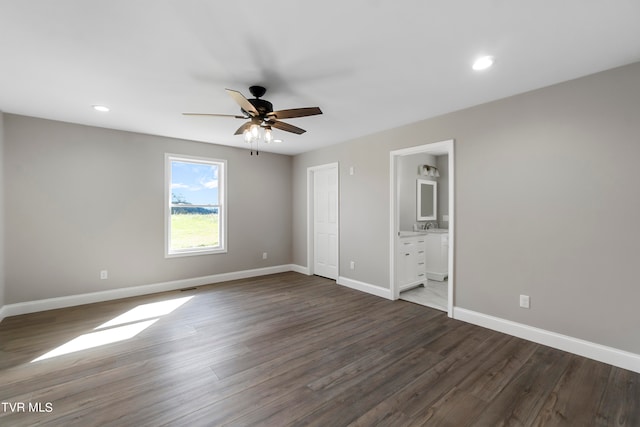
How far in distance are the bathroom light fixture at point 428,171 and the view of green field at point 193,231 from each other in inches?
166

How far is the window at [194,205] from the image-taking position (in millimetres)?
4773

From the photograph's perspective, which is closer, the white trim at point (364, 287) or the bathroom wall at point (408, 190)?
the white trim at point (364, 287)

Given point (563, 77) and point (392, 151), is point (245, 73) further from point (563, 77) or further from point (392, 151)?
point (563, 77)

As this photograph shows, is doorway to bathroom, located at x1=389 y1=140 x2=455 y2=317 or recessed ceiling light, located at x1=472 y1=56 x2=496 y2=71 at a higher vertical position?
recessed ceiling light, located at x1=472 y1=56 x2=496 y2=71

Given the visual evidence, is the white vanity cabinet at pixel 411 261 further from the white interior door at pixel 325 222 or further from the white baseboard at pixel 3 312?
the white baseboard at pixel 3 312

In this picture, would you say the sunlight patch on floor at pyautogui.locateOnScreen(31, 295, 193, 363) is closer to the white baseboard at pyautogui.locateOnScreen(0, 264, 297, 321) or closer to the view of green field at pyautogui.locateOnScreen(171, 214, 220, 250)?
the white baseboard at pyautogui.locateOnScreen(0, 264, 297, 321)

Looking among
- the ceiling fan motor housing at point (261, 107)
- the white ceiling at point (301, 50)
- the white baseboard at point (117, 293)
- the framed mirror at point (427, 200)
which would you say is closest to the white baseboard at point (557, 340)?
the white ceiling at point (301, 50)

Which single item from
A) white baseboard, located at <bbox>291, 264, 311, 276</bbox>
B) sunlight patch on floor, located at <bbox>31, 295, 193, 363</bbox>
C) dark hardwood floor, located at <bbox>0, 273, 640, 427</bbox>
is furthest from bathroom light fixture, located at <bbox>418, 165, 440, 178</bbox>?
sunlight patch on floor, located at <bbox>31, 295, 193, 363</bbox>

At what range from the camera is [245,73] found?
2.47 metres

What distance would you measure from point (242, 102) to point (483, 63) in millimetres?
2059

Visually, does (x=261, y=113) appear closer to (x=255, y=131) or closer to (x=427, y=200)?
(x=255, y=131)

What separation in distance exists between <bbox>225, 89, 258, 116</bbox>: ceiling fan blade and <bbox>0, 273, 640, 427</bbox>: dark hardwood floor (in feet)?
7.43

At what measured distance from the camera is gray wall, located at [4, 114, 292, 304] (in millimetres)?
3607

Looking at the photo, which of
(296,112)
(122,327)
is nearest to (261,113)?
(296,112)
